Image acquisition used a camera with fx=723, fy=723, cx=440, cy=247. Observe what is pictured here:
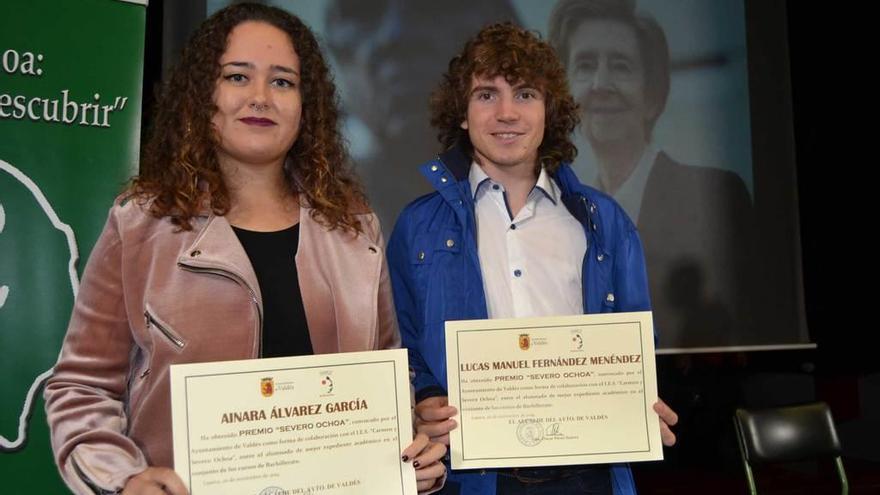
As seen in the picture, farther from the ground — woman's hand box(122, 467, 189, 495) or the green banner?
the green banner

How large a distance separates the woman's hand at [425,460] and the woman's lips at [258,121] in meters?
0.74

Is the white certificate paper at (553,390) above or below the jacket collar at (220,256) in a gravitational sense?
below

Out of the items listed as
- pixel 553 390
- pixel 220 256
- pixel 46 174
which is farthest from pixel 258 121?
pixel 46 174

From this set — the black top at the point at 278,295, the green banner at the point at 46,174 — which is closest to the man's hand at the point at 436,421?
the black top at the point at 278,295

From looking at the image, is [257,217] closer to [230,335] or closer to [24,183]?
[230,335]

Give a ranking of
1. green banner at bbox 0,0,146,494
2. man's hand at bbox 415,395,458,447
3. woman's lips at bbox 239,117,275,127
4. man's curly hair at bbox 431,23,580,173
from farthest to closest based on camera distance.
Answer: green banner at bbox 0,0,146,494
man's curly hair at bbox 431,23,580,173
man's hand at bbox 415,395,458,447
woman's lips at bbox 239,117,275,127

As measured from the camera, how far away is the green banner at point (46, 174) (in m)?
2.76

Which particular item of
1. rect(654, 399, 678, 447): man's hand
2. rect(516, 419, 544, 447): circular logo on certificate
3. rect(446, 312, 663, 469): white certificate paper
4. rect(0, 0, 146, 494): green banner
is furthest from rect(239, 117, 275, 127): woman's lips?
rect(0, 0, 146, 494): green banner

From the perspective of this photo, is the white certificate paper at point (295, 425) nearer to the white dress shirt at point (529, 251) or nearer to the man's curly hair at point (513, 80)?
the white dress shirt at point (529, 251)

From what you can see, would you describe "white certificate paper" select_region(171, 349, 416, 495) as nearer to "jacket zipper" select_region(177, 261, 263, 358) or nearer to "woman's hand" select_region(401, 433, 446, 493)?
"woman's hand" select_region(401, 433, 446, 493)

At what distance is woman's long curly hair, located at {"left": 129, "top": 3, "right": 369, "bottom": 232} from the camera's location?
1565 mm

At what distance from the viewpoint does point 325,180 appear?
173cm

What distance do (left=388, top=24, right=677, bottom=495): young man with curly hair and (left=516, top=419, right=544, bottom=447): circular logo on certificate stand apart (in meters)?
0.14

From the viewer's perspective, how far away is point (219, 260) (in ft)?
4.81
